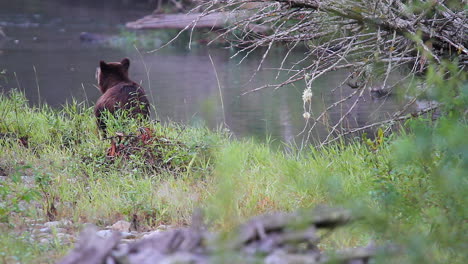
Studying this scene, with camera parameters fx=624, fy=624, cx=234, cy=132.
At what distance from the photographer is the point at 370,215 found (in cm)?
192

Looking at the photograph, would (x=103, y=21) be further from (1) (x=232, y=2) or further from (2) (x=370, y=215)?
(2) (x=370, y=215)

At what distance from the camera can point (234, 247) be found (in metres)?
1.81

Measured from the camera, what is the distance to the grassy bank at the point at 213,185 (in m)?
2.13

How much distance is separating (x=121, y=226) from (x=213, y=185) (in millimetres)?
882

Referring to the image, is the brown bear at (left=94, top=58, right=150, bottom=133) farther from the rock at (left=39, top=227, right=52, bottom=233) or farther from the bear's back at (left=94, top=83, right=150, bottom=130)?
the rock at (left=39, top=227, right=52, bottom=233)

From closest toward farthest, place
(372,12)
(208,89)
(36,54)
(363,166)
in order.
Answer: (372,12) < (363,166) < (208,89) < (36,54)

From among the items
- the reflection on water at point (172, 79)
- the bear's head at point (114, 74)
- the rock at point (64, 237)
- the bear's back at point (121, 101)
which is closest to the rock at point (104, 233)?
the rock at point (64, 237)

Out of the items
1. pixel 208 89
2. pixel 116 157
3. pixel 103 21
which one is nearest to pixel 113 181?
pixel 116 157

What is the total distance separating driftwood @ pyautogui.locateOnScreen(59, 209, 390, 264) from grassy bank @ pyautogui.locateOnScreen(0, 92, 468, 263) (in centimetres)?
14

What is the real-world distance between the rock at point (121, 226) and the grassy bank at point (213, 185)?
97mm

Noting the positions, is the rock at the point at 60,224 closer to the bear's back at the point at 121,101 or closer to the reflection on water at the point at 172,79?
the reflection on water at the point at 172,79

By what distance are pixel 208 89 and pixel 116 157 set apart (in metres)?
5.99

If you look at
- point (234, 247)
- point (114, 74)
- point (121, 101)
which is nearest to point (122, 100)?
point (121, 101)

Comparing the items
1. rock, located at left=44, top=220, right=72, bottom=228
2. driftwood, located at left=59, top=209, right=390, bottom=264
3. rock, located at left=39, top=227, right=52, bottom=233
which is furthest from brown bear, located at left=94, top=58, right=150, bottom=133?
driftwood, located at left=59, top=209, right=390, bottom=264
